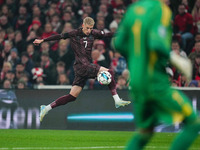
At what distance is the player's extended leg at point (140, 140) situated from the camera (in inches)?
230

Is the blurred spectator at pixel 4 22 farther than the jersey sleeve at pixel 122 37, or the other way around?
the blurred spectator at pixel 4 22

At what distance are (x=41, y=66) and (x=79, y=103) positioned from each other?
3063mm

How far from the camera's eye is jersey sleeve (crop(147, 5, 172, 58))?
545 cm

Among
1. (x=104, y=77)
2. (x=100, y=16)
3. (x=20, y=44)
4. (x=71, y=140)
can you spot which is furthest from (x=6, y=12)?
(x=71, y=140)

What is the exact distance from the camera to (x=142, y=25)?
18.2 ft

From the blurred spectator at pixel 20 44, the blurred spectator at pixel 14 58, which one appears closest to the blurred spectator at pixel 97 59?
the blurred spectator at pixel 14 58

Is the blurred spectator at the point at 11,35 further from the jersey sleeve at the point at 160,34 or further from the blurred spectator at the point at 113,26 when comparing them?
the jersey sleeve at the point at 160,34

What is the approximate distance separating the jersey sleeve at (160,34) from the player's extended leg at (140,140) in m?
0.90

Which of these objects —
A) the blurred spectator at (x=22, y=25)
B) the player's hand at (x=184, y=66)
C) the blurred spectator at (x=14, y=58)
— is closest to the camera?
the player's hand at (x=184, y=66)

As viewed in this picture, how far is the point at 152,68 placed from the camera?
5664mm

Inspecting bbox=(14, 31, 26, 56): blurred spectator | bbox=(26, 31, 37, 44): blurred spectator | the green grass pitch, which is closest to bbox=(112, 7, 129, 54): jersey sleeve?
the green grass pitch

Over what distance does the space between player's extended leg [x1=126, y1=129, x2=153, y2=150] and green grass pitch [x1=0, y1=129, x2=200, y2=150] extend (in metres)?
4.11

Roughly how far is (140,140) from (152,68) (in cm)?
79

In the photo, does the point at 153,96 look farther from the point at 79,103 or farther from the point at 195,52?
the point at 195,52
